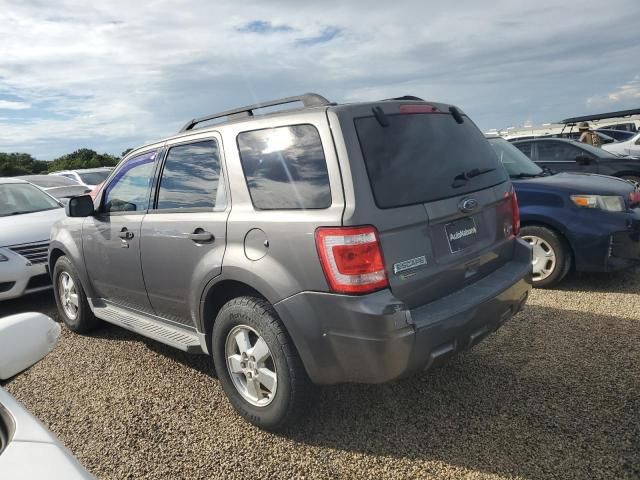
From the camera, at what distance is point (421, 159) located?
9.00ft

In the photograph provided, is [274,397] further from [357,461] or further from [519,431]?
[519,431]

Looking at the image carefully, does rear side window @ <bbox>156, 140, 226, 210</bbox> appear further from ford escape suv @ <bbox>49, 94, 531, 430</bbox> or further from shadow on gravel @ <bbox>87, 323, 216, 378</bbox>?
shadow on gravel @ <bbox>87, 323, 216, 378</bbox>

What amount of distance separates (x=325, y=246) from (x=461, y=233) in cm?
89

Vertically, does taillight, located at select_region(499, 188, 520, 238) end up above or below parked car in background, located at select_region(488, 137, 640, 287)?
above

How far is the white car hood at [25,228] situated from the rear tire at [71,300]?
117 cm

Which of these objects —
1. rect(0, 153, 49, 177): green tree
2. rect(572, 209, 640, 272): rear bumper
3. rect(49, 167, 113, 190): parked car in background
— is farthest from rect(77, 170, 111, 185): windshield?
rect(0, 153, 49, 177): green tree

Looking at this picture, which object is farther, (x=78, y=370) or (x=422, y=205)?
(x=78, y=370)

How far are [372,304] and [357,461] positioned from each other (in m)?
0.87

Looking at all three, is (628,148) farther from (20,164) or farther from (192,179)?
(20,164)

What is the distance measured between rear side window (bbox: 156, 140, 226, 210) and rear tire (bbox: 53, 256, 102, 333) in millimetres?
1584

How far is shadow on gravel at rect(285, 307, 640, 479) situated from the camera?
251 centimetres

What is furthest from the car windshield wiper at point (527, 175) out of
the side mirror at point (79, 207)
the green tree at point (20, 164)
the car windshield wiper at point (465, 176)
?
the green tree at point (20, 164)

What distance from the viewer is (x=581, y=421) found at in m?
2.77

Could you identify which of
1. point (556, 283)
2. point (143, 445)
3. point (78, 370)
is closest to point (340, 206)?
point (143, 445)
